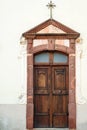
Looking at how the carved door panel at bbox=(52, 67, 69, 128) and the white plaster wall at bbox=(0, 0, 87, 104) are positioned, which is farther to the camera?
the carved door panel at bbox=(52, 67, 69, 128)

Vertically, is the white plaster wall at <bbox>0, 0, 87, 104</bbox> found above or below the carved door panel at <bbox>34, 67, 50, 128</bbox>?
above

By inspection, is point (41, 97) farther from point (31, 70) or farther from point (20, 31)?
point (20, 31)

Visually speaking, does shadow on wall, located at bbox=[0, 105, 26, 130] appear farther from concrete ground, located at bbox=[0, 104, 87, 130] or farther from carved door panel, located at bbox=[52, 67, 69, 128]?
carved door panel, located at bbox=[52, 67, 69, 128]

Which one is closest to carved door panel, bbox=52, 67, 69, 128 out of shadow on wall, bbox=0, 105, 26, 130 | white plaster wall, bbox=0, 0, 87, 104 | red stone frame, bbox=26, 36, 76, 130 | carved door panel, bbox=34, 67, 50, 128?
carved door panel, bbox=34, 67, 50, 128

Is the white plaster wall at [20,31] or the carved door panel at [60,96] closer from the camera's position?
the white plaster wall at [20,31]

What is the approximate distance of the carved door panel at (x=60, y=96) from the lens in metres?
14.3

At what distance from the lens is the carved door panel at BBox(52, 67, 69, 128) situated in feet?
47.0

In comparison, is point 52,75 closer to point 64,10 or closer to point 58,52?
point 58,52

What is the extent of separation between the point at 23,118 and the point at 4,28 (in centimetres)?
276

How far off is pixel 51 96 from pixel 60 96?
0.91 feet

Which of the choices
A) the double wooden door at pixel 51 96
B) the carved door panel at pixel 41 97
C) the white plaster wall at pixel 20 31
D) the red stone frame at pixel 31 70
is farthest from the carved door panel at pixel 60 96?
the white plaster wall at pixel 20 31

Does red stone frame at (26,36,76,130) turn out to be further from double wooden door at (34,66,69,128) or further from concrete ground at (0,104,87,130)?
double wooden door at (34,66,69,128)

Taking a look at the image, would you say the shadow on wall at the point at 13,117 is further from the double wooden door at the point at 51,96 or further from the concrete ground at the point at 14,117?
the double wooden door at the point at 51,96

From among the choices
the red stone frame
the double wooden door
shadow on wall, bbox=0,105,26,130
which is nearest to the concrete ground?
shadow on wall, bbox=0,105,26,130
